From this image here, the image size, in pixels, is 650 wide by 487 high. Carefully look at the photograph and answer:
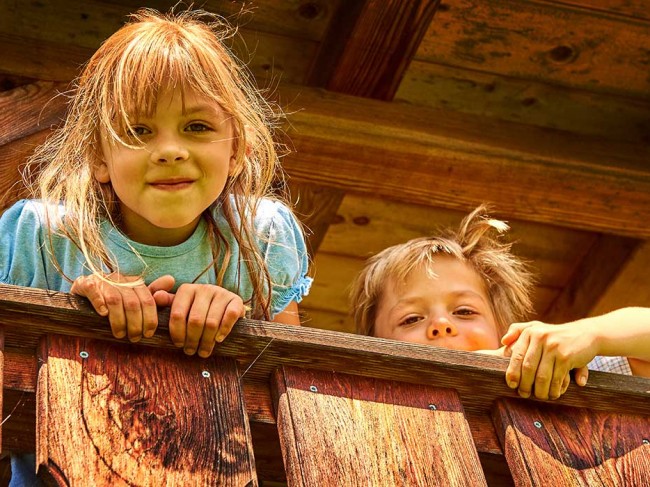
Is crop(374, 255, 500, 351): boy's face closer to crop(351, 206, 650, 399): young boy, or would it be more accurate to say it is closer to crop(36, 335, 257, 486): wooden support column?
crop(351, 206, 650, 399): young boy

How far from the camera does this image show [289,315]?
9.68ft

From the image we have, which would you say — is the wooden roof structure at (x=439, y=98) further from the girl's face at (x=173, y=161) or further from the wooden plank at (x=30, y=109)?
the girl's face at (x=173, y=161)

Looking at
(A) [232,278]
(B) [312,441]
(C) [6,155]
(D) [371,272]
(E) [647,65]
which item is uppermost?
(E) [647,65]

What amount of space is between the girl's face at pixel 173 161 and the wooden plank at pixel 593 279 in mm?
2042

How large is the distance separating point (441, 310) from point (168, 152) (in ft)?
3.44

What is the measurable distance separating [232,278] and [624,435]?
3.39ft

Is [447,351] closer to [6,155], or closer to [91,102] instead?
[91,102]

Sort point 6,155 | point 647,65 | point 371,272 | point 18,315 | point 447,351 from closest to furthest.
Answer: point 18,315
point 447,351
point 6,155
point 371,272
point 647,65

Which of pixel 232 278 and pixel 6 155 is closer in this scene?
pixel 232 278

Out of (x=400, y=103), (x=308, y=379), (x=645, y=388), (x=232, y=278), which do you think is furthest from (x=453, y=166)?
(x=308, y=379)

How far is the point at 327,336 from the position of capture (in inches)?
75.6

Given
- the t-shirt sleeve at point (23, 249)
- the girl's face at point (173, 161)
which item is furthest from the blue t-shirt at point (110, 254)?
the girl's face at point (173, 161)

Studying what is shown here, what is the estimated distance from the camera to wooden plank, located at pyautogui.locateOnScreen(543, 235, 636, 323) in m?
4.20

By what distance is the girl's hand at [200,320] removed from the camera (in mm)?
1822
